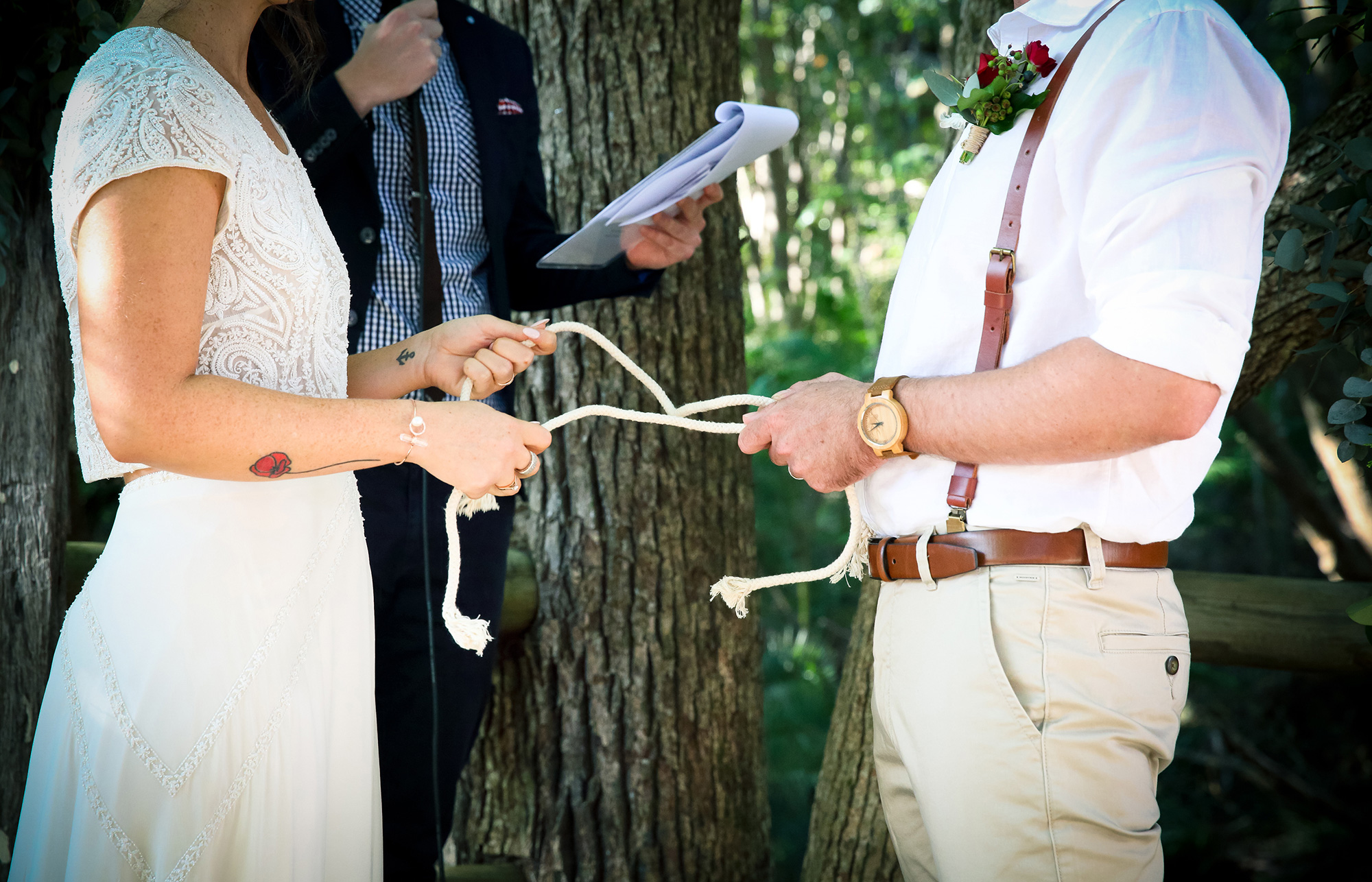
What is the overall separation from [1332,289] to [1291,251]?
0.38ft

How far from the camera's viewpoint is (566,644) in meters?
2.49

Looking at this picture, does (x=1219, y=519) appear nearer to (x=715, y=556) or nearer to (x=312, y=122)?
(x=715, y=556)

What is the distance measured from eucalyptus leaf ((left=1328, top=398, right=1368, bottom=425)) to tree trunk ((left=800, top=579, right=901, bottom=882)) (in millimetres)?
1047

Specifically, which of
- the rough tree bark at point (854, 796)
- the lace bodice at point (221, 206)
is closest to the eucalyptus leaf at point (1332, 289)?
the rough tree bark at point (854, 796)

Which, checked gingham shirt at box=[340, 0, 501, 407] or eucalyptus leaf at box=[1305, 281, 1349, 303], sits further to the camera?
checked gingham shirt at box=[340, 0, 501, 407]

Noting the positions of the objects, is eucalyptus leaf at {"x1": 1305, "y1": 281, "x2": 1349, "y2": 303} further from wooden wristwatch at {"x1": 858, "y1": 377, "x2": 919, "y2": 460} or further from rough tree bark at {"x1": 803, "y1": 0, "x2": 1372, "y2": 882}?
wooden wristwatch at {"x1": 858, "y1": 377, "x2": 919, "y2": 460}

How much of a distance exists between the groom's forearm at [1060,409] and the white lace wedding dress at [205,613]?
0.90 meters

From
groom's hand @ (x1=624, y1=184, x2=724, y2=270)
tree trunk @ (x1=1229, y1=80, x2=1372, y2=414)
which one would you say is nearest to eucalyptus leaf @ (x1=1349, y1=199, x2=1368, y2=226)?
tree trunk @ (x1=1229, y1=80, x2=1372, y2=414)

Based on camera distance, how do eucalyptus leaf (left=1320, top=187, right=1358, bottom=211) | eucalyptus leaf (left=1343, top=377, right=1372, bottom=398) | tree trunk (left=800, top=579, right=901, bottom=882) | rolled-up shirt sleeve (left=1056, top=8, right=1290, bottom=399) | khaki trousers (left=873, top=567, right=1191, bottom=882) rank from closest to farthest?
rolled-up shirt sleeve (left=1056, top=8, right=1290, bottom=399), khaki trousers (left=873, top=567, right=1191, bottom=882), eucalyptus leaf (left=1343, top=377, right=1372, bottom=398), eucalyptus leaf (left=1320, top=187, right=1358, bottom=211), tree trunk (left=800, top=579, right=901, bottom=882)

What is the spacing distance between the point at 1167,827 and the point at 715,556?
13.4 feet

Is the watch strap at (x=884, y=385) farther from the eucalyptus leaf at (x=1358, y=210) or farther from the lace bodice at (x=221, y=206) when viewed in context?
the eucalyptus leaf at (x=1358, y=210)

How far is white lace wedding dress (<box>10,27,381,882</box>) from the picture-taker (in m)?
1.23

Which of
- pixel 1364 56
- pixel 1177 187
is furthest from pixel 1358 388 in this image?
pixel 1177 187

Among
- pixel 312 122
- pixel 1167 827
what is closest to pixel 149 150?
pixel 312 122
